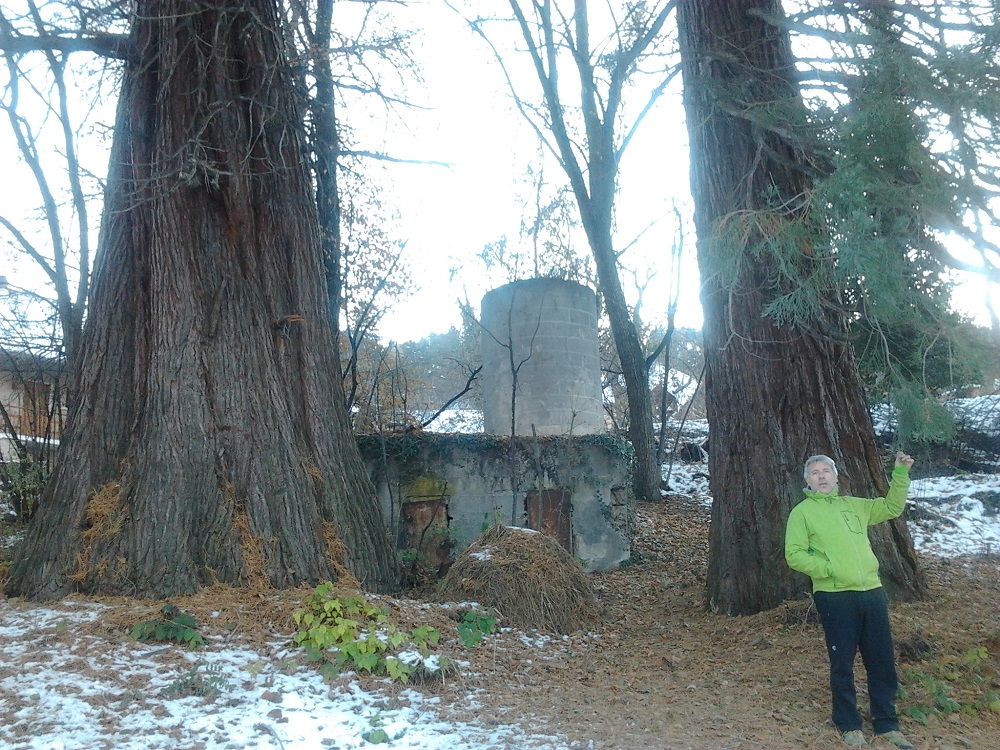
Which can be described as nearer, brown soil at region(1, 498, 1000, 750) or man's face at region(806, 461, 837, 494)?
brown soil at region(1, 498, 1000, 750)

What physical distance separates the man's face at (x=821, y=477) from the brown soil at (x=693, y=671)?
48.0 inches

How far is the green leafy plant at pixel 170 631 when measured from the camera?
4.96 meters

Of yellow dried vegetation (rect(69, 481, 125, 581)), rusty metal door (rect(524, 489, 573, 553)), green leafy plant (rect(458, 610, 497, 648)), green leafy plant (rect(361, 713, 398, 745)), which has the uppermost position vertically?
yellow dried vegetation (rect(69, 481, 125, 581))

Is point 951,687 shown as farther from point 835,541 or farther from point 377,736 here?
point 377,736

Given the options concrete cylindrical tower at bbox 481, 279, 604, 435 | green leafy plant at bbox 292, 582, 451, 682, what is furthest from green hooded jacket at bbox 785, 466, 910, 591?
concrete cylindrical tower at bbox 481, 279, 604, 435

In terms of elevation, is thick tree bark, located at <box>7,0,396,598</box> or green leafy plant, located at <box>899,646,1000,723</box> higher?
thick tree bark, located at <box>7,0,396,598</box>

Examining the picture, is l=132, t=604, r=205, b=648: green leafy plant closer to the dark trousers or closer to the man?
the man

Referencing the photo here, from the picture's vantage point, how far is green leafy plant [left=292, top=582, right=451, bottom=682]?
4.88 metres

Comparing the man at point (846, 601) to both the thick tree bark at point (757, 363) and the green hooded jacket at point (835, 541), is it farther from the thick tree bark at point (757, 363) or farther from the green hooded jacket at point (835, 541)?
the thick tree bark at point (757, 363)

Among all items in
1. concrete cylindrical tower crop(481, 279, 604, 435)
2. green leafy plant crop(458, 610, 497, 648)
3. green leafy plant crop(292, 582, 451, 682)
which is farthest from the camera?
concrete cylindrical tower crop(481, 279, 604, 435)

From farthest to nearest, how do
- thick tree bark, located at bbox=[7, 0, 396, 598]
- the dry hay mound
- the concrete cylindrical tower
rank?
1. the concrete cylindrical tower
2. the dry hay mound
3. thick tree bark, located at bbox=[7, 0, 396, 598]

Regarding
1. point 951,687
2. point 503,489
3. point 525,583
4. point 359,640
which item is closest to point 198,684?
point 359,640

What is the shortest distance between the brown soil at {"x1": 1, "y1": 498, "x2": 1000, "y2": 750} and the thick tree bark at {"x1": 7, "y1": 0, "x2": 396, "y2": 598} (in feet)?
1.82

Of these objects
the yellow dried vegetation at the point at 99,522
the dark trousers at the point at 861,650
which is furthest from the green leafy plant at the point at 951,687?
the yellow dried vegetation at the point at 99,522
